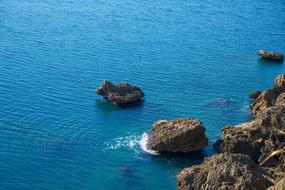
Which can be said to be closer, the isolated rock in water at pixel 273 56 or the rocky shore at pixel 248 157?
the rocky shore at pixel 248 157

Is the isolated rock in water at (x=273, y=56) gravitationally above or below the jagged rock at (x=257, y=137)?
above

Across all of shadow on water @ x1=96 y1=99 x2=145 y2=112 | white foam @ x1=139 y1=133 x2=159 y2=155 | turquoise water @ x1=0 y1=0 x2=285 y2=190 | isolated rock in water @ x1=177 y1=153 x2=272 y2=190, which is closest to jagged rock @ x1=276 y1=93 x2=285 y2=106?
turquoise water @ x1=0 y1=0 x2=285 y2=190

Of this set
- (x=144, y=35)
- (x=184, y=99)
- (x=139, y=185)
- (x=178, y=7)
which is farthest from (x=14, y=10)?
(x=139, y=185)

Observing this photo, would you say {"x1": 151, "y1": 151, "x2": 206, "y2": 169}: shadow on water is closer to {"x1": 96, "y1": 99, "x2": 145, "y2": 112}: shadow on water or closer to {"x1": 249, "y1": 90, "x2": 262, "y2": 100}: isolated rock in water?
{"x1": 96, "y1": 99, "x2": 145, "y2": 112}: shadow on water

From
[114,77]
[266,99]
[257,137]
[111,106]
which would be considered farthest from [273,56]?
[257,137]

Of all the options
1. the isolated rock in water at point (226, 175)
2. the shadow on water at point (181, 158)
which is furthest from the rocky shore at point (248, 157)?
the shadow on water at point (181, 158)

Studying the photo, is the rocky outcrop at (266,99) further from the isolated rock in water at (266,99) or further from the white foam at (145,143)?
the white foam at (145,143)

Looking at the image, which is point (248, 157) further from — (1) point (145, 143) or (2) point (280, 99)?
(2) point (280, 99)

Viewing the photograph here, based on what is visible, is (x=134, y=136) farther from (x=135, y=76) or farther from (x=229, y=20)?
(x=229, y=20)

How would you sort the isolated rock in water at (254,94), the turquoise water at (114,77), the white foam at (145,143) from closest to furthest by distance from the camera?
the turquoise water at (114,77)
the white foam at (145,143)
the isolated rock in water at (254,94)
